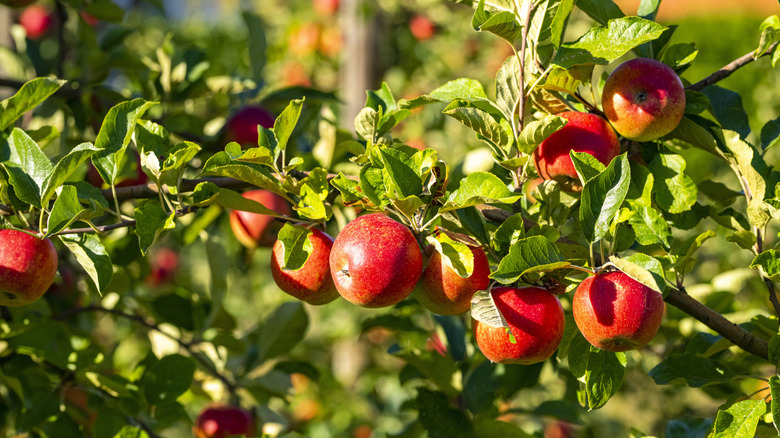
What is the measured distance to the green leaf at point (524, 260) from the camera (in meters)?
0.81

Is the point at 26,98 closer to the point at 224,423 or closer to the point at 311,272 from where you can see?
the point at 311,272

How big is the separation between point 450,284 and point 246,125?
848 millimetres

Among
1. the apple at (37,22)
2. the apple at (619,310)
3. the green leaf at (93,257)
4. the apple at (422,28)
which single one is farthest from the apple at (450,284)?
the apple at (422,28)

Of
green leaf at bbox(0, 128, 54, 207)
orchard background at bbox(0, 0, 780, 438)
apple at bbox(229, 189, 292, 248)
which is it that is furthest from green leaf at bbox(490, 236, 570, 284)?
apple at bbox(229, 189, 292, 248)

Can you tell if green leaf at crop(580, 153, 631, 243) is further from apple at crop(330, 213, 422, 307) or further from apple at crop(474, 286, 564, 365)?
apple at crop(330, 213, 422, 307)

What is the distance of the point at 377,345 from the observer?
3.59m

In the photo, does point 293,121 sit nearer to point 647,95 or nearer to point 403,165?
point 403,165

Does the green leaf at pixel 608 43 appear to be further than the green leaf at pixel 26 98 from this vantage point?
No

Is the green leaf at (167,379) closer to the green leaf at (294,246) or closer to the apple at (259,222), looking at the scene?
the apple at (259,222)

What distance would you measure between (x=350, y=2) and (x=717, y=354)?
2.55 m

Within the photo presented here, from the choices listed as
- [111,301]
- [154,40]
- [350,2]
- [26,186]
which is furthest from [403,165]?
[154,40]

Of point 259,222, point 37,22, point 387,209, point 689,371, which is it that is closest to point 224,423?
point 259,222

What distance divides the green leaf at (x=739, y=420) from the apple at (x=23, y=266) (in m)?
0.91

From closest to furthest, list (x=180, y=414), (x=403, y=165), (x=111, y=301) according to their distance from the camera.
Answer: (x=403, y=165) < (x=180, y=414) < (x=111, y=301)
